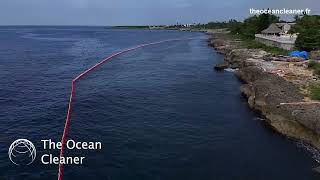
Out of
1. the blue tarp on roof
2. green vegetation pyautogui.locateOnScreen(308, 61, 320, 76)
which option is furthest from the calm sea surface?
the blue tarp on roof

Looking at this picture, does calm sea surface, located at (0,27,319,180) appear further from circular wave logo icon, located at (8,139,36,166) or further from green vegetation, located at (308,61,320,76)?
green vegetation, located at (308,61,320,76)

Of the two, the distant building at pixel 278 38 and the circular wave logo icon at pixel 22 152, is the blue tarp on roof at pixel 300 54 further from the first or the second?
the circular wave logo icon at pixel 22 152

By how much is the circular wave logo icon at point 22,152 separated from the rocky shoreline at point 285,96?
21984mm

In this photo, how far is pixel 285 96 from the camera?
41.9m

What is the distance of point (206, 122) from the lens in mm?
39062

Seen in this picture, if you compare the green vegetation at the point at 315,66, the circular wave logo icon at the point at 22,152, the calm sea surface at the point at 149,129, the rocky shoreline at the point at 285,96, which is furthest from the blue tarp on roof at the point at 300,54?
the circular wave logo icon at the point at 22,152

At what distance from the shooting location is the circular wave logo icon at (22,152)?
28.8 meters

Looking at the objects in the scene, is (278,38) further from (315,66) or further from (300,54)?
(315,66)

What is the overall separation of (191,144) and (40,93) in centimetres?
2569

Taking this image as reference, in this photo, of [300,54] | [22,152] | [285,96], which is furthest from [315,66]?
[22,152]

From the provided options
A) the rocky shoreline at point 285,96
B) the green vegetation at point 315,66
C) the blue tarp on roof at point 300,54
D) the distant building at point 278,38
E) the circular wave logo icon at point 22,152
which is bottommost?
the circular wave logo icon at point 22,152

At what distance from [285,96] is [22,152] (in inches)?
1066

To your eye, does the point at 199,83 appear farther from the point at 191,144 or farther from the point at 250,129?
the point at 191,144

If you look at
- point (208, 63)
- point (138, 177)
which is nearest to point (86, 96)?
point (138, 177)
